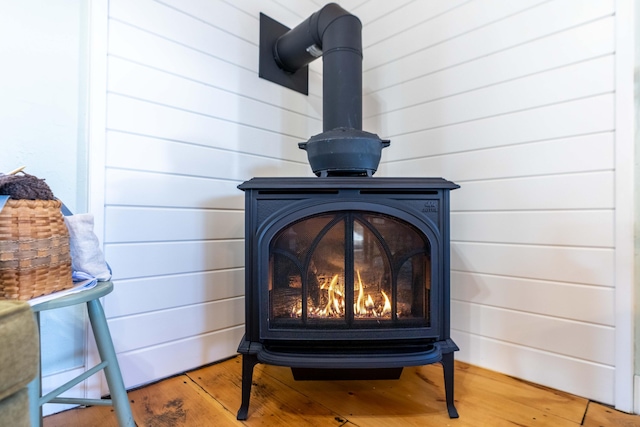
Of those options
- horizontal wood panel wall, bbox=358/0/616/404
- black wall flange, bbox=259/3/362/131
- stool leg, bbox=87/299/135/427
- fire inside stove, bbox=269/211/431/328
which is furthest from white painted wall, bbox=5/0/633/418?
fire inside stove, bbox=269/211/431/328

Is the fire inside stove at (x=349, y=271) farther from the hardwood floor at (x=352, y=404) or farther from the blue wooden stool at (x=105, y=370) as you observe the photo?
the blue wooden stool at (x=105, y=370)

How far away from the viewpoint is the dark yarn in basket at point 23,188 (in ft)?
2.47

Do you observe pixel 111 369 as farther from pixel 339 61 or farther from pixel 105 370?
pixel 339 61

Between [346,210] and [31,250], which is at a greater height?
[346,210]

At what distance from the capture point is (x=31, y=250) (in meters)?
0.75

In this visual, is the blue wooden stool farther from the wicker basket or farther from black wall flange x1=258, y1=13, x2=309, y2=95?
black wall flange x1=258, y1=13, x2=309, y2=95

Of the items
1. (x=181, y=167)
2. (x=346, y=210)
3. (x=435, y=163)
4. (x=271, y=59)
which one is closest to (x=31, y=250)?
(x=181, y=167)

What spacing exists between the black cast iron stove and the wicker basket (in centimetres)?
49

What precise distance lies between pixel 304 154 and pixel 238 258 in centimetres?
66

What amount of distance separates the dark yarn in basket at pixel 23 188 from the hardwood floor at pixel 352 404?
0.72 metres

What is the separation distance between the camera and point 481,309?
4.47 feet

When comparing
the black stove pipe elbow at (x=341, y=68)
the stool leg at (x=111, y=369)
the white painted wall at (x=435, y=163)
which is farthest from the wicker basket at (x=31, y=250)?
the black stove pipe elbow at (x=341, y=68)

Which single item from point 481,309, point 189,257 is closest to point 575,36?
point 481,309

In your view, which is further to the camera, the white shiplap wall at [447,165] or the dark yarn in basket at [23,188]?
the white shiplap wall at [447,165]
